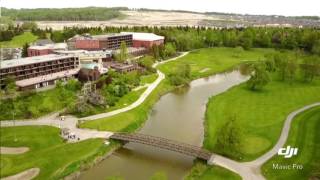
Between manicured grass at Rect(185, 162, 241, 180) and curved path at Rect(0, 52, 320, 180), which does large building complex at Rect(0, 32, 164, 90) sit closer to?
curved path at Rect(0, 52, 320, 180)

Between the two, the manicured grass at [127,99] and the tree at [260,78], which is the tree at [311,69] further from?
the manicured grass at [127,99]

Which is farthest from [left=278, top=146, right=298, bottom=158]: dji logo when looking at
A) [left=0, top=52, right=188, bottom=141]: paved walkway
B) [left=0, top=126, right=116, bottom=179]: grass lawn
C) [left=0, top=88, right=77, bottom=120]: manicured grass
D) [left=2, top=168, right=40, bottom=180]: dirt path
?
[left=0, top=88, right=77, bottom=120]: manicured grass

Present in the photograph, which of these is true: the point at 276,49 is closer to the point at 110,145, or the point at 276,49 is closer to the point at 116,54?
the point at 116,54

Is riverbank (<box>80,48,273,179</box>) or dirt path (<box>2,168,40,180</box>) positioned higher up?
riverbank (<box>80,48,273,179</box>)

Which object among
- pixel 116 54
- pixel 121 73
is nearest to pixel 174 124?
pixel 121 73

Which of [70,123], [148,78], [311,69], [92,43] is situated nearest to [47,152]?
[70,123]

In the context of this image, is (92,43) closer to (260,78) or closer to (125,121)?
(260,78)
